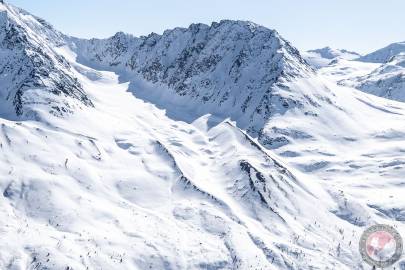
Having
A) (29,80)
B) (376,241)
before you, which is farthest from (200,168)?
(376,241)

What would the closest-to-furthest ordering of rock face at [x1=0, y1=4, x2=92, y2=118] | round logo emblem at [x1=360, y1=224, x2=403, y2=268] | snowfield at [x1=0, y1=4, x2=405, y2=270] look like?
1. round logo emblem at [x1=360, y1=224, x2=403, y2=268]
2. snowfield at [x1=0, y1=4, x2=405, y2=270]
3. rock face at [x1=0, y1=4, x2=92, y2=118]

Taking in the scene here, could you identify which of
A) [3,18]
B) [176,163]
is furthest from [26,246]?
[3,18]

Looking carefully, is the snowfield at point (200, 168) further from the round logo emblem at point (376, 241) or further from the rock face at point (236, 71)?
the round logo emblem at point (376, 241)

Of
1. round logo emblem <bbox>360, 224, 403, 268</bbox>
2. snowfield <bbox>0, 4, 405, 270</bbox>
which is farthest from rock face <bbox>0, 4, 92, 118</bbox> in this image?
round logo emblem <bbox>360, 224, 403, 268</bbox>

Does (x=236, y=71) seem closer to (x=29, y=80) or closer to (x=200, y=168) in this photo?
(x=200, y=168)

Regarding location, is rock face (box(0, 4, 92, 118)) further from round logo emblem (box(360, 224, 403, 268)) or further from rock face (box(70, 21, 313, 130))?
round logo emblem (box(360, 224, 403, 268))

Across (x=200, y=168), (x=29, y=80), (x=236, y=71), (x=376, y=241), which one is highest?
(x=236, y=71)
